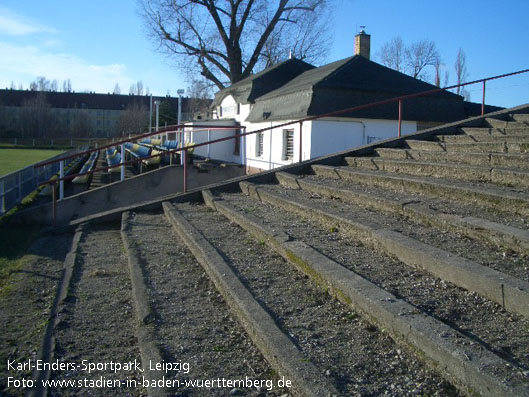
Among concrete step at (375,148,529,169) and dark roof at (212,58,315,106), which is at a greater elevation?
dark roof at (212,58,315,106)

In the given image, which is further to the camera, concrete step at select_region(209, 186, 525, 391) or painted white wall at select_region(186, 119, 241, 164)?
painted white wall at select_region(186, 119, 241, 164)

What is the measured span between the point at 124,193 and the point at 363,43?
16.7 m

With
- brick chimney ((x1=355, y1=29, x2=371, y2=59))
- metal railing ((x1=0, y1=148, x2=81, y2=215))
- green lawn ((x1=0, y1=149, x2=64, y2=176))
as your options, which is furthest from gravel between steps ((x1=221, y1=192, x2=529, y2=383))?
green lawn ((x1=0, y1=149, x2=64, y2=176))

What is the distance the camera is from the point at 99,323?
Answer: 4.33m

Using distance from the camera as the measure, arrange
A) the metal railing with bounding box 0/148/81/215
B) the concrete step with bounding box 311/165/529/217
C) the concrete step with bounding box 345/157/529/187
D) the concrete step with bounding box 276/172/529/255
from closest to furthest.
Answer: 1. the concrete step with bounding box 276/172/529/255
2. the concrete step with bounding box 311/165/529/217
3. the concrete step with bounding box 345/157/529/187
4. the metal railing with bounding box 0/148/81/215

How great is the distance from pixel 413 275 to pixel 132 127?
6380 cm

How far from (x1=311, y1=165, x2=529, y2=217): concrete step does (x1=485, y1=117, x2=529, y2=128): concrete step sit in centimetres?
302

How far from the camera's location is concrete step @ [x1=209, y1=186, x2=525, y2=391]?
9.36 ft

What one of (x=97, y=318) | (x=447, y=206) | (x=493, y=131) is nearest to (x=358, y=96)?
(x=493, y=131)

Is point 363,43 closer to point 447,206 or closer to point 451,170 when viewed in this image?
point 451,170

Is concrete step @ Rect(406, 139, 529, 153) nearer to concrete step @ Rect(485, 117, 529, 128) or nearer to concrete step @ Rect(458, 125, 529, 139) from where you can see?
concrete step @ Rect(458, 125, 529, 139)

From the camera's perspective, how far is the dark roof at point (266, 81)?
23.0 metres

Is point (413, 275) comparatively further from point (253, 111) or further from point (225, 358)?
point (253, 111)

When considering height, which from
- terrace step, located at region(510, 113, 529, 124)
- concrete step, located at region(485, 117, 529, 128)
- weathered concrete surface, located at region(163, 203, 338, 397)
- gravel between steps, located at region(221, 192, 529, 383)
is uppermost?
terrace step, located at region(510, 113, 529, 124)
